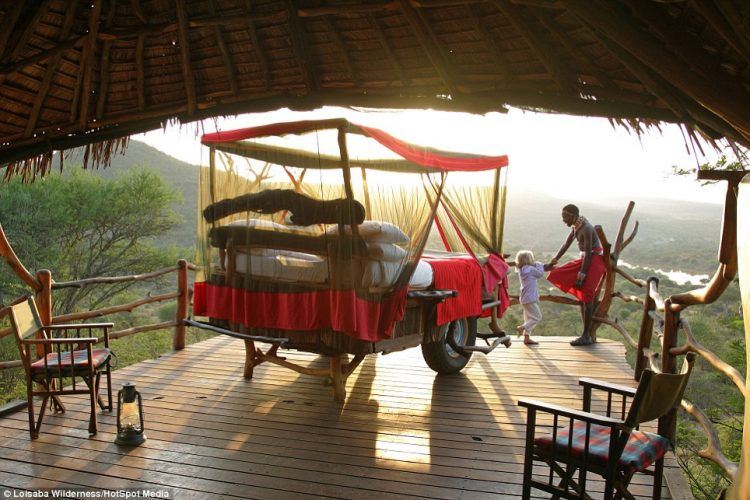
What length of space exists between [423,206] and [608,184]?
33.2m

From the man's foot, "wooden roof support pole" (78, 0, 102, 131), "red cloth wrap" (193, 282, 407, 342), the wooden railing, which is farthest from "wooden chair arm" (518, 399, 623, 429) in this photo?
the man's foot

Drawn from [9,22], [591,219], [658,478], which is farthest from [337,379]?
[591,219]

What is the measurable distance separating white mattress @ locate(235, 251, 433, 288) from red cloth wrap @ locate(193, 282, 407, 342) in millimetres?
106

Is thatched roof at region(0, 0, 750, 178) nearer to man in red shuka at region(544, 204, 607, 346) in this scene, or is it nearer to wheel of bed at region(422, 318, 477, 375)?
wheel of bed at region(422, 318, 477, 375)

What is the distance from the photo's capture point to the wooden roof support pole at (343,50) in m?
3.87

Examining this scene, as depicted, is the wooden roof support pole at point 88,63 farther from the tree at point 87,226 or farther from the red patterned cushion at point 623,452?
the tree at point 87,226

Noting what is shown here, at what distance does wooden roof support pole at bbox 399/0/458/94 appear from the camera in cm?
351

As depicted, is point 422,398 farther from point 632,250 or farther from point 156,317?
point 632,250

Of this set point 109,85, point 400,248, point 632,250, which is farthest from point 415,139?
point 632,250

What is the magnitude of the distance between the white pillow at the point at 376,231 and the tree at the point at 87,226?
14489 millimetres

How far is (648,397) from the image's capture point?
7.96 feet

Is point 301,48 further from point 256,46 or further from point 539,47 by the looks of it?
point 539,47

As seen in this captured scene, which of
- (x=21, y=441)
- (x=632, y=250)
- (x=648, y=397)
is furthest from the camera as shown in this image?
(x=632, y=250)

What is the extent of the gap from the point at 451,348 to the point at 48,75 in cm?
371
